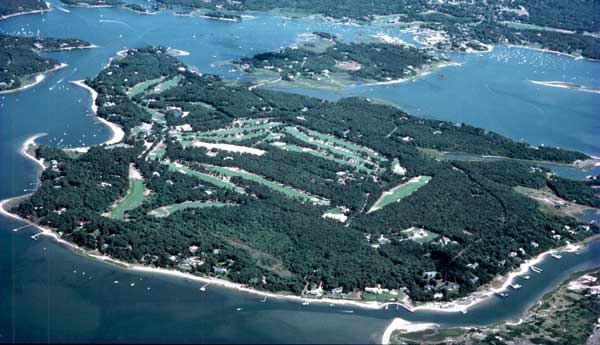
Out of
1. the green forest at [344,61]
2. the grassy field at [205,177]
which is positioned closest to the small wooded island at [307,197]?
the grassy field at [205,177]

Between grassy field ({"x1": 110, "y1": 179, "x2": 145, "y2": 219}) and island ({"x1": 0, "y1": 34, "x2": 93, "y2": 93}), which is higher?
grassy field ({"x1": 110, "y1": 179, "x2": 145, "y2": 219})

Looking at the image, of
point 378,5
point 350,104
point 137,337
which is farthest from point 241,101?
point 378,5

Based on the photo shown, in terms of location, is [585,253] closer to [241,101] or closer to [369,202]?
[369,202]

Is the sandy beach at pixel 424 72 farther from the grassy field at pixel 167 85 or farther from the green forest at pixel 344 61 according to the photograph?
the grassy field at pixel 167 85

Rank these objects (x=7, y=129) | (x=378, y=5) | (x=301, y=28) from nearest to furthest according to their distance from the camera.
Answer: (x=7, y=129), (x=301, y=28), (x=378, y=5)

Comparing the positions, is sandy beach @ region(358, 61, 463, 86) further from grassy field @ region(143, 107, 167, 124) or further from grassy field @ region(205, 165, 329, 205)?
grassy field @ region(205, 165, 329, 205)

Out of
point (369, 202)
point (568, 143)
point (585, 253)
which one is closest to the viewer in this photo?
point (585, 253)

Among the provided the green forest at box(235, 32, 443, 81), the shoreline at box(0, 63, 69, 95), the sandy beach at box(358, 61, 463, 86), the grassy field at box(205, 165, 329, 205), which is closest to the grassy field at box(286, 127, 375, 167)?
the grassy field at box(205, 165, 329, 205)

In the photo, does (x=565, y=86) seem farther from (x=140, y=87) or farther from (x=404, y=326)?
(x=404, y=326)
